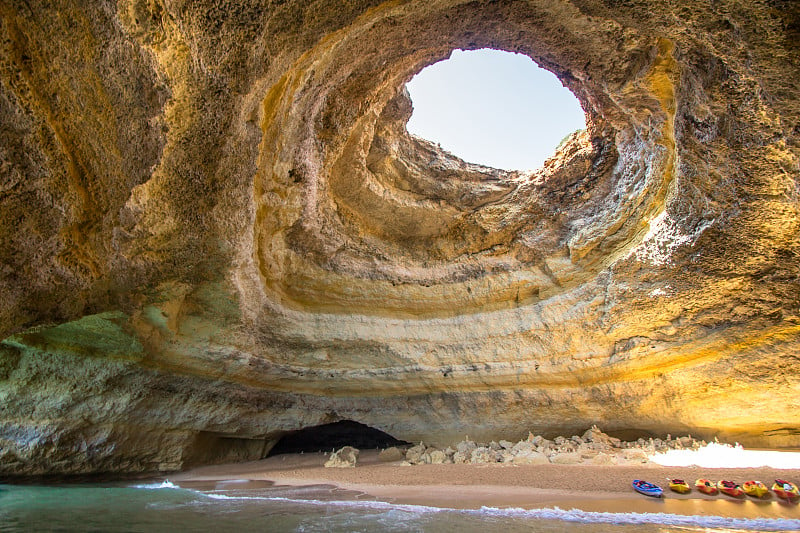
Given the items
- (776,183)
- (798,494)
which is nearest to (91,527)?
(798,494)

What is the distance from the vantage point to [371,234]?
558 centimetres

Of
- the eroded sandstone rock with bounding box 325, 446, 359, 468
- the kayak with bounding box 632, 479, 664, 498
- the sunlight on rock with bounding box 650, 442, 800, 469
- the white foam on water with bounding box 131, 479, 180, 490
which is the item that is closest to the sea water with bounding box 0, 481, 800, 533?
the kayak with bounding box 632, 479, 664, 498

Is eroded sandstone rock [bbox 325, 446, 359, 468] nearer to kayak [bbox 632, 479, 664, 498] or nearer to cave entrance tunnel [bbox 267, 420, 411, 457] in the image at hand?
cave entrance tunnel [bbox 267, 420, 411, 457]

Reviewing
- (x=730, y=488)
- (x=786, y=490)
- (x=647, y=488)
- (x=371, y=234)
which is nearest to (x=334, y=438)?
(x=371, y=234)

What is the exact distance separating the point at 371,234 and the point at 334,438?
413 cm

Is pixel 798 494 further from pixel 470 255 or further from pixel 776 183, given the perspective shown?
pixel 470 255

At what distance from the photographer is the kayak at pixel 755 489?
321cm

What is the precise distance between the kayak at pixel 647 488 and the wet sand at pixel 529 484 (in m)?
0.05

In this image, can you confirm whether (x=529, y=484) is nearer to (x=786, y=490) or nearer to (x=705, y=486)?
(x=705, y=486)

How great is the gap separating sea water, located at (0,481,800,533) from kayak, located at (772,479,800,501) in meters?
0.42

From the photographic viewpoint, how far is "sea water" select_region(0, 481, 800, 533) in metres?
2.71

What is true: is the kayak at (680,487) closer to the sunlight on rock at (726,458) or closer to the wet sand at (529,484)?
the wet sand at (529,484)

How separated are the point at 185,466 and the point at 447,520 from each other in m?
4.53

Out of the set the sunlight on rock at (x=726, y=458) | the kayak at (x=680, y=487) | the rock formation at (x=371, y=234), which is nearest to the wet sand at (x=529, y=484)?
the kayak at (x=680, y=487)
